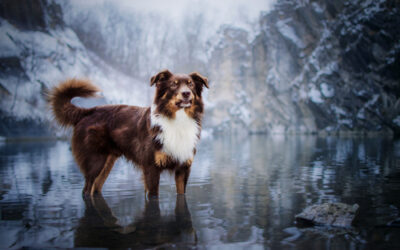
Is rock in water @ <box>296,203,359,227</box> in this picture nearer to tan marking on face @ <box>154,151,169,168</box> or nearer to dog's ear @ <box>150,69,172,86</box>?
tan marking on face @ <box>154,151,169,168</box>

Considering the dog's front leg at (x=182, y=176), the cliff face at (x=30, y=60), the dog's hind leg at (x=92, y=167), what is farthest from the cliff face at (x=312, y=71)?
the dog's hind leg at (x=92, y=167)

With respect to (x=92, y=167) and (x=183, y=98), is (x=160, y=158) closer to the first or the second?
(x=183, y=98)

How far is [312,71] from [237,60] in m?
27.6

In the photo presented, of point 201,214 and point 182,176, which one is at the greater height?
point 182,176

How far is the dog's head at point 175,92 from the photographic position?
167 inches

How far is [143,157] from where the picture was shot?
4.60 metres

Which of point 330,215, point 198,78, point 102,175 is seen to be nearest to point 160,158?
point 198,78

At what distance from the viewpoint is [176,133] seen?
443 centimetres

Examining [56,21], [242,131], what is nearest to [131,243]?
[56,21]

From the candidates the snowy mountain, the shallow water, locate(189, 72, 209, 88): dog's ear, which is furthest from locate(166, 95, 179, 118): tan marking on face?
the snowy mountain

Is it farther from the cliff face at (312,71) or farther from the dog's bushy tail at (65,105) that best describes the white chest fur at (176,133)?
the cliff face at (312,71)

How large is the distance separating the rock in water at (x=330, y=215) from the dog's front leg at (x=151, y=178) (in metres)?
1.93

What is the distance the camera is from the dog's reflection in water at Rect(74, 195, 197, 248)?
2965 millimetres

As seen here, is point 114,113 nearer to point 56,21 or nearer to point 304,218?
point 304,218
